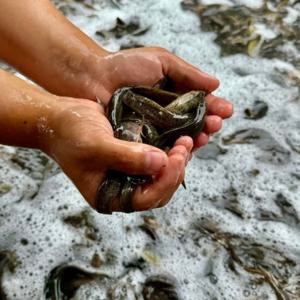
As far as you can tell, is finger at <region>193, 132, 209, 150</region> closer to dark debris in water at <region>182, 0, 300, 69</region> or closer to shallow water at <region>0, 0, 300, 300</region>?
shallow water at <region>0, 0, 300, 300</region>

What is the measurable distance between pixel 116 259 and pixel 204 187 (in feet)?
2.35

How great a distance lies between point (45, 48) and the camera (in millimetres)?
2793

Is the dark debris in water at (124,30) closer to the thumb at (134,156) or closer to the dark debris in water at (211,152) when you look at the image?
the dark debris in water at (211,152)

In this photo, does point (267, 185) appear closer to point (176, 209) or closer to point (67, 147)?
point (176, 209)

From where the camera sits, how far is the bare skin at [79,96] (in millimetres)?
2045

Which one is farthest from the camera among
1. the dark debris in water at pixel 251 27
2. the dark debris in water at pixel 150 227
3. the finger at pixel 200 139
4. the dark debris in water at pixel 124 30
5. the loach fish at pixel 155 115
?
the dark debris in water at pixel 124 30

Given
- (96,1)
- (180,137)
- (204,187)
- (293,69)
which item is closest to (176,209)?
(204,187)

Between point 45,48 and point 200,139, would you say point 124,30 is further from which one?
point 200,139

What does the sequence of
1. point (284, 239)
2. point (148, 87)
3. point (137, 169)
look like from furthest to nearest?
1. point (284, 239)
2. point (148, 87)
3. point (137, 169)

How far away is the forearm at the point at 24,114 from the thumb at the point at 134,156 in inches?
15.3

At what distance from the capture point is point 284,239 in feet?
9.48

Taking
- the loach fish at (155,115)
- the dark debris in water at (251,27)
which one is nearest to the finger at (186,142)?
the loach fish at (155,115)

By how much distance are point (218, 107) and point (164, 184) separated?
2.45ft

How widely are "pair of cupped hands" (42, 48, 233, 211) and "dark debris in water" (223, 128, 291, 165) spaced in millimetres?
761
